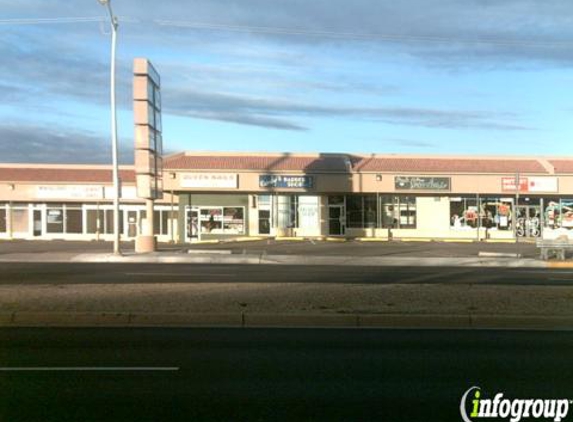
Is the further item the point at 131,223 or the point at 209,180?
the point at 131,223

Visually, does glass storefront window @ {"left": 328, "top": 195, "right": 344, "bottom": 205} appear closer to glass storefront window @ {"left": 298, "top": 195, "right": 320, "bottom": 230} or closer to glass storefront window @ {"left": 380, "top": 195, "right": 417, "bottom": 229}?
glass storefront window @ {"left": 298, "top": 195, "right": 320, "bottom": 230}

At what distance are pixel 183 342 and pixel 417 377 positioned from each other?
350 cm

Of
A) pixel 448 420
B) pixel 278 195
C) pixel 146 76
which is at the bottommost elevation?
pixel 448 420

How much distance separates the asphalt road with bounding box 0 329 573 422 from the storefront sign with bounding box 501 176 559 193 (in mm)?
33127

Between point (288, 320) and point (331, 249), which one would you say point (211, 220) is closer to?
point (331, 249)

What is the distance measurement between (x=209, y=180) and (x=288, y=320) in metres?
30.6

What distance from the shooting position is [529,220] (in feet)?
144

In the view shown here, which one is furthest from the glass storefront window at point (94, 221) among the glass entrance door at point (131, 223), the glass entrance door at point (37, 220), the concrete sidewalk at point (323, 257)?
the concrete sidewalk at point (323, 257)

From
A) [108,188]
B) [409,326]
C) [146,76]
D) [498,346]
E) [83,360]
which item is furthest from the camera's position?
[108,188]

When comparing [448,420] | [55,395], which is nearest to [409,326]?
[448,420]

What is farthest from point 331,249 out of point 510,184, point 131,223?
point 131,223

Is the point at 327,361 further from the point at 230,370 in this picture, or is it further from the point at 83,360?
the point at 83,360

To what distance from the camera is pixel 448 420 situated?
5781 millimetres

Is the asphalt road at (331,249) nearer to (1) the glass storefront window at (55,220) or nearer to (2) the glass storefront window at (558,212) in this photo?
(2) the glass storefront window at (558,212)
